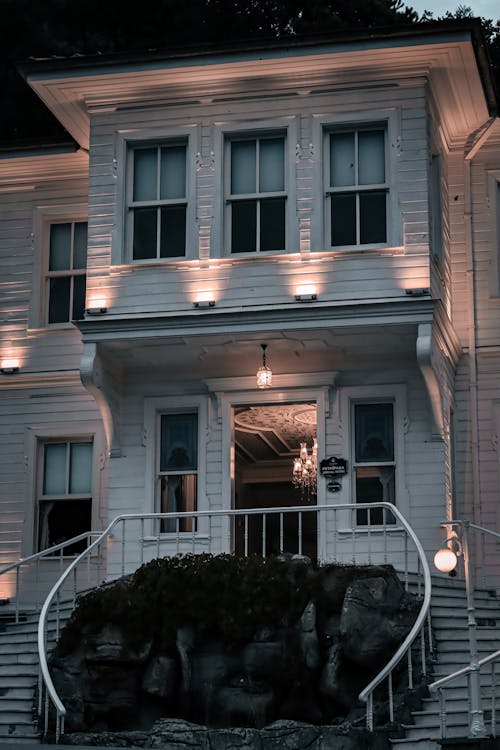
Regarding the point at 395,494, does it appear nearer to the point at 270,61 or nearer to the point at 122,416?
the point at 122,416

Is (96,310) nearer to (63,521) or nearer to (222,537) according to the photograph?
(222,537)

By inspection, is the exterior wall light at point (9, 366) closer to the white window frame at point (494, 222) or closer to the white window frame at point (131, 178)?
the white window frame at point (131, 178)

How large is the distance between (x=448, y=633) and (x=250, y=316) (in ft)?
16.6

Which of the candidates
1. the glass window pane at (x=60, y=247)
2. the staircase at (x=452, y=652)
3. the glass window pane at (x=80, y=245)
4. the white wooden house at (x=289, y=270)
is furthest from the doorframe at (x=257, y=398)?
the glass window pane at (x=60, y=247)

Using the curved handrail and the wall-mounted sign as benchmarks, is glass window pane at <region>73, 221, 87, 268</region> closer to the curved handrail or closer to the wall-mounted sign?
the wall-mounted sign

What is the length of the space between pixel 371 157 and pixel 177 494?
17.9 ft

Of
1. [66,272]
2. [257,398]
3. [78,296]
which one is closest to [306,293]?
[257,398]

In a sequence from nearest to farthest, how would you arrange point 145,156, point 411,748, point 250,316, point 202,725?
point 411,748
point 202,725
point 250,316
point 145,156

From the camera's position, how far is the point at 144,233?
21.6m

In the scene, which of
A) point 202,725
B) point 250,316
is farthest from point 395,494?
point 202,725

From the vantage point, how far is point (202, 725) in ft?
55.3

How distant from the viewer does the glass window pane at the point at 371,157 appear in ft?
69.1

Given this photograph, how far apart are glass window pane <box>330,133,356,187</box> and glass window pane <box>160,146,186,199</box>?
2.13 m

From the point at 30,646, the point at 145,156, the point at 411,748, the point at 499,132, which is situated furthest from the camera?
the point at 499,132
